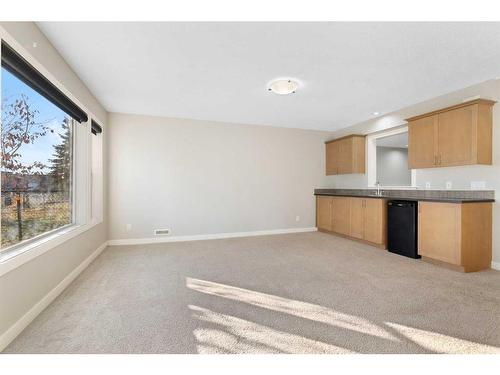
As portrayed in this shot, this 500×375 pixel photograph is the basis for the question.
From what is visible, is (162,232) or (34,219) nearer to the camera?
(34,219)

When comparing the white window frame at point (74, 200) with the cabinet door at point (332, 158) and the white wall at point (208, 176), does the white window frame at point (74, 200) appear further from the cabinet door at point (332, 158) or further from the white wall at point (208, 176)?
the cabinet door at point (332, 158)

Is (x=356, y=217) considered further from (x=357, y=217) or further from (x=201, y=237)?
(x=201, y=237)

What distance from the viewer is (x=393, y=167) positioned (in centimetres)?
521

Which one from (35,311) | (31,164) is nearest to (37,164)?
(31,164)

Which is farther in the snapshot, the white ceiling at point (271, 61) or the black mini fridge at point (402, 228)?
the black mini fridge at point (402, 228)

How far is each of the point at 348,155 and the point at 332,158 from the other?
1.83 ft

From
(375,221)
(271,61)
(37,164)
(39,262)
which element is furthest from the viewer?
(375,221)

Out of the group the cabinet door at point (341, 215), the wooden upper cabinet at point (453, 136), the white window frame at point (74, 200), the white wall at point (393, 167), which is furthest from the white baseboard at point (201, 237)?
the wooden upper cabinet at point (453, 136)

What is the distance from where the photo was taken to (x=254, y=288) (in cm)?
274

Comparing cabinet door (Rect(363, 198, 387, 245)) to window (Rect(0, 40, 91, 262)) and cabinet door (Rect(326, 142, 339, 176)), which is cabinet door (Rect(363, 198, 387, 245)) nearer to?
cabinet door (Rect(326, 142, 339, 176))

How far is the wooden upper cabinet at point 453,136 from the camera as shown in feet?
10.9


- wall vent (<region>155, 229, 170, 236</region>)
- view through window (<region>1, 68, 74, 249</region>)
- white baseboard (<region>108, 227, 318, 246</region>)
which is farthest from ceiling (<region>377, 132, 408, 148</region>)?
view through window (<region>1, 68, 74, 249</region>)

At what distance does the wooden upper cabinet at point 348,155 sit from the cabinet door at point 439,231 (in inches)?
76.5
